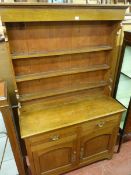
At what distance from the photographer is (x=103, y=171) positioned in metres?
1.85

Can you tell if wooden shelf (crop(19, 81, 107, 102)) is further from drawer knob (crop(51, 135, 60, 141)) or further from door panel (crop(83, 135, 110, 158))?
door panel (crop(83, 135, 110, 158))

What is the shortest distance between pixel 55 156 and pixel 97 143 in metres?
0.50

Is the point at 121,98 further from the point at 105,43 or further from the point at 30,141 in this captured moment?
the point at 30,141

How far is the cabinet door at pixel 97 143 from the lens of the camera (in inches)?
63.7

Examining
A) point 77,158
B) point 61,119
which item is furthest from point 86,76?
point 77,158

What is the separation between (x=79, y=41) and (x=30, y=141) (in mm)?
1052

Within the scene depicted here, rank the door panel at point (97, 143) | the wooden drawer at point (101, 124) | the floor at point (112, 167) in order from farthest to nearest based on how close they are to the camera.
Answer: the floor at point (112, 167) < the door panel at point (97, 143) < the wooden drawer at point (101, 124)

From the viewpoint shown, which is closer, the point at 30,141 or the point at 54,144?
the point at 30,141

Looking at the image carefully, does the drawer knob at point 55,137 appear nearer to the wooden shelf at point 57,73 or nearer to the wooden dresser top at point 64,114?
the wooden dresser top at point 64,114

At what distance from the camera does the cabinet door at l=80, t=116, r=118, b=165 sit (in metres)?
1.62

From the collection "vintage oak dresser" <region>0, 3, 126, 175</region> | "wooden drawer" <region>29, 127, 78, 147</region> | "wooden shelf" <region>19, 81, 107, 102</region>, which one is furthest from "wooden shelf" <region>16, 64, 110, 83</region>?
"wooden drawer" <region>29, 127, 78, 147</region>

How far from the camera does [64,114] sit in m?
Answer: 1.56

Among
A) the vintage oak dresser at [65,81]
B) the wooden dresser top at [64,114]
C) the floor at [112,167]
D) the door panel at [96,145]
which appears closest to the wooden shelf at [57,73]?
the vintage oak dresser at [65,81]

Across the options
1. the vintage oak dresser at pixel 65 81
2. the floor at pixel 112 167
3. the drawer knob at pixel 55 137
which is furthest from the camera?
the floor at pixel 112 167
